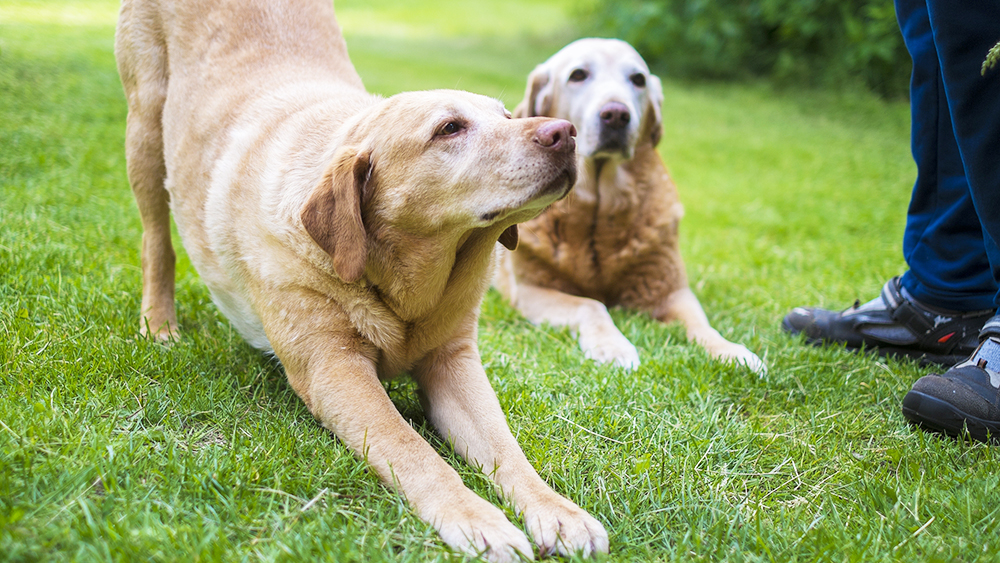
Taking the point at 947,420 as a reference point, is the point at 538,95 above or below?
above

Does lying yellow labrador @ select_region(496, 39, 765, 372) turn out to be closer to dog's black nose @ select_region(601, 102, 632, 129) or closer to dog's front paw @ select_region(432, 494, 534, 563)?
dog's black nose @ select_region(601, 102, 632, 129)

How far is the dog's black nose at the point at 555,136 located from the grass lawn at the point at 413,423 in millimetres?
823

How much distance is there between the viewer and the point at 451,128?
2160mm

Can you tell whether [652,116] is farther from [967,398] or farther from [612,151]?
[967,398]

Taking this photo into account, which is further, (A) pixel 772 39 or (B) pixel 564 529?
(A) pixel 772 39

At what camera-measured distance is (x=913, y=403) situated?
2.38 m

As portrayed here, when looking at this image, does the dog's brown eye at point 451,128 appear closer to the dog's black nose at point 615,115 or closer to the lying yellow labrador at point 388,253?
the lying yellow labrador at point 388,253

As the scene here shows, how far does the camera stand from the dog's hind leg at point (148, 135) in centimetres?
295

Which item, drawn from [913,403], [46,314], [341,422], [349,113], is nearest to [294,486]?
[341,422]

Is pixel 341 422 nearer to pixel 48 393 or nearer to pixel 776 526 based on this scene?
pixel 48 393

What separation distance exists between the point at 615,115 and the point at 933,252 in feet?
5.05

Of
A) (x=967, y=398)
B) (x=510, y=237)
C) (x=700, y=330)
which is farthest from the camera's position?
(x=700, y=330)

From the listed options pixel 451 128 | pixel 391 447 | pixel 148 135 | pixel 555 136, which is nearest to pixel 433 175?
pixel 451 128

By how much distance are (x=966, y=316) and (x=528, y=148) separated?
198 centimetres
